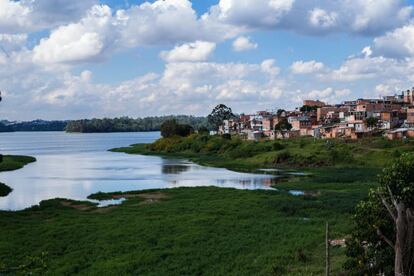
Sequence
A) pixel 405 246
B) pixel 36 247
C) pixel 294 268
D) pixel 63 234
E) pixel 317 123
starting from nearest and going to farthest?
pixel 405 246 < pixel 294 268 < pixel 36 247 < pixel 63 234 < pixel 317 123

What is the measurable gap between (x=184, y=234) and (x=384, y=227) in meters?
12.5

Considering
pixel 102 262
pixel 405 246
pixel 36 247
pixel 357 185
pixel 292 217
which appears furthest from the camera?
pixel 357 185

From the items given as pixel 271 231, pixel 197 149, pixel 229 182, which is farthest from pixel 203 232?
pixel 197 149

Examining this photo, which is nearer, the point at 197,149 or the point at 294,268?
the point at 294,268

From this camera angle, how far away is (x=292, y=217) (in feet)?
95.5

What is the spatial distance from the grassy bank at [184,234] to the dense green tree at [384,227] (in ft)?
7.52

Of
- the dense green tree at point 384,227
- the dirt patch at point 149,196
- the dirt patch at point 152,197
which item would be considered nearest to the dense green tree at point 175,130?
the dirt patch at point 149,196

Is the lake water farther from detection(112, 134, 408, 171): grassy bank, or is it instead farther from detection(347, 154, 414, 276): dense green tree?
detection(347, 154, 414, 276): dense green tree

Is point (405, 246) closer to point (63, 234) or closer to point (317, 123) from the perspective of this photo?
point (63, 234)

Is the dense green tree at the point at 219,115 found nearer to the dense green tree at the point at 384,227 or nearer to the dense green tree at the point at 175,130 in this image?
the dense green tree at the point at 175,130

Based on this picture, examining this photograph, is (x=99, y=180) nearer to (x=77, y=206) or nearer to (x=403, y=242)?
(x=77, y=206)

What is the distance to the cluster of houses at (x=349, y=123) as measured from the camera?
3622 inches

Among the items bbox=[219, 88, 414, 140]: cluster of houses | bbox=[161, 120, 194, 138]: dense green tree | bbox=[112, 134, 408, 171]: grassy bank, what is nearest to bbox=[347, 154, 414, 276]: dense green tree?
bbox=[112, 134, 408, 171]: grassy bank

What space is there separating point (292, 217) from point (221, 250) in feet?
27.7
